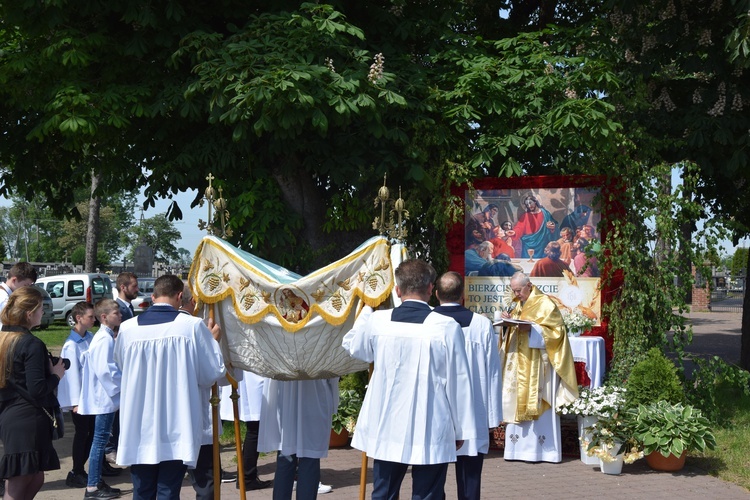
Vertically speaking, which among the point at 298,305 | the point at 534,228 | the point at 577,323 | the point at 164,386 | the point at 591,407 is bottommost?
the point at 591,407

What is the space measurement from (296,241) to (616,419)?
4.69 meters

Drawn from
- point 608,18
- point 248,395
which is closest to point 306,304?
point 248,395

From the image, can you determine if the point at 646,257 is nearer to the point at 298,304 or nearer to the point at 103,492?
the point at 298,304

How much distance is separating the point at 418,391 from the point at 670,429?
4.42 m

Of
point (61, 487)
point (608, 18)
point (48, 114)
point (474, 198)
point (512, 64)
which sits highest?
point (608, 18)

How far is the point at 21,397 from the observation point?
19.1 feet

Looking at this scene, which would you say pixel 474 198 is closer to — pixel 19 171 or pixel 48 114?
pixel 48 114

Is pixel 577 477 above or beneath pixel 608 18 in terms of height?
beneath

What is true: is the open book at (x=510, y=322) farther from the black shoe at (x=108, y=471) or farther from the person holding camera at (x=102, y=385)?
the black shoe at (x=108, y=471)

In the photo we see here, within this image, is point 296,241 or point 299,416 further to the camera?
point 296,241

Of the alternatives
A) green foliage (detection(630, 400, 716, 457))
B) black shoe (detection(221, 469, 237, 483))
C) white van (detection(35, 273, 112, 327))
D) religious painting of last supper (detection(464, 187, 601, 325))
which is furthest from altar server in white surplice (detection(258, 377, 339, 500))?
white van (detection(35, 273, 112, 327))

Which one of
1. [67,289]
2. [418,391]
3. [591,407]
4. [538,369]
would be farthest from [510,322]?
[67,289]

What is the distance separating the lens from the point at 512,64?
38.2 feet

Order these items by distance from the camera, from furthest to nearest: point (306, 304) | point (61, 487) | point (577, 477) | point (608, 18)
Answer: point (608, 18) < point (577, 477) < point (61, 487) < point (306, 304)
